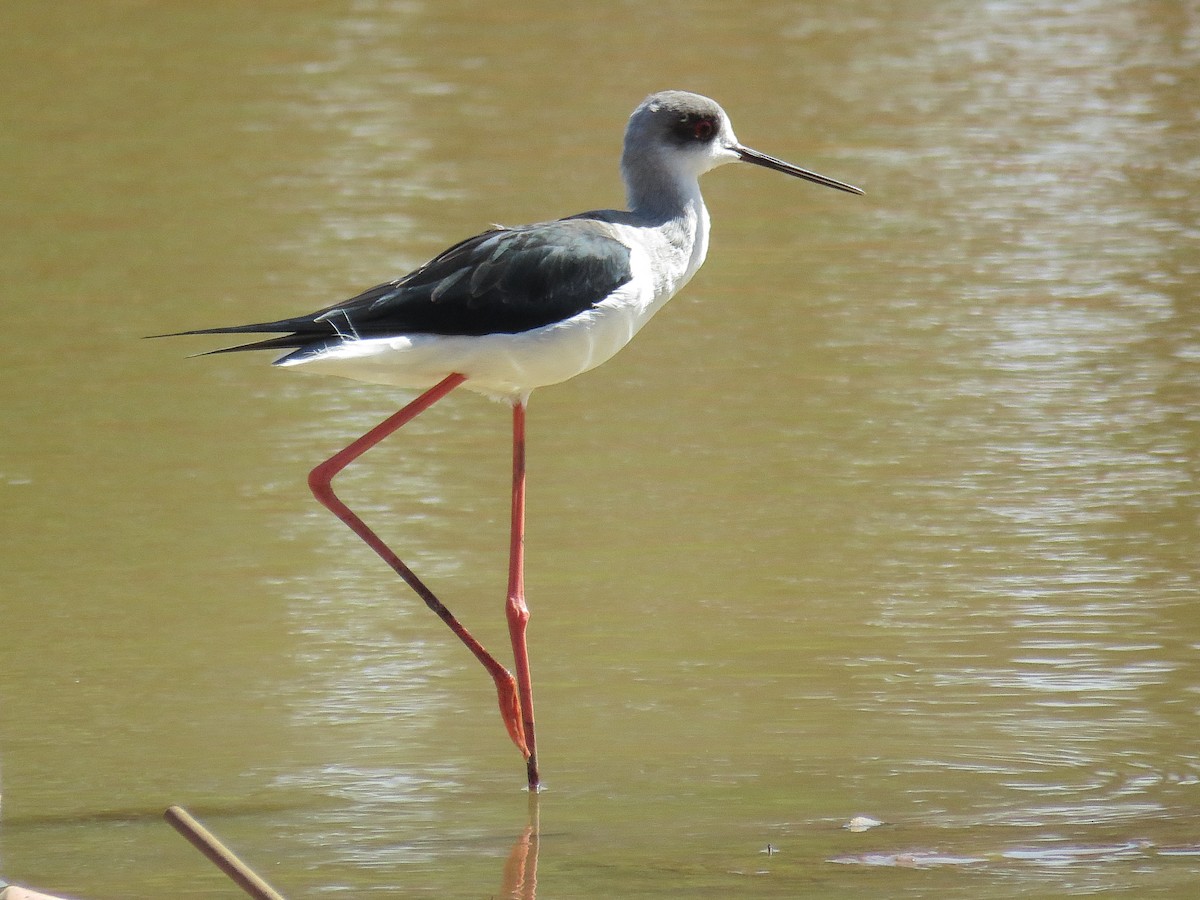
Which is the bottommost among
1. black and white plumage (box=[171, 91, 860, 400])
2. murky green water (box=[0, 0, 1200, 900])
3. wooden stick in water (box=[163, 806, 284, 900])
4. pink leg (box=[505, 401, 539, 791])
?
murky green water (box=[0, 0, 1200, 900])

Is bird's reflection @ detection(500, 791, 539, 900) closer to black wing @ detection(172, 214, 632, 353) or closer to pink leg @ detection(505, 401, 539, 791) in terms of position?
pink leg @ detection(505, 401, 539, 791)

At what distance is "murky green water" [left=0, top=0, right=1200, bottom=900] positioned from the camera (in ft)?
16.6

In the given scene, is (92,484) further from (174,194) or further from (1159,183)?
(1159,183)

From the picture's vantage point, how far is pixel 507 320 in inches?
203

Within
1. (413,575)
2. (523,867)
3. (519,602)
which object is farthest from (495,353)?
(523,867)


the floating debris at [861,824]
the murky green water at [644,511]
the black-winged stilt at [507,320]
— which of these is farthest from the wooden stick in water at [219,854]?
the floating debris at [861,824]

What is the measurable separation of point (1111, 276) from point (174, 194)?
17.1 ft

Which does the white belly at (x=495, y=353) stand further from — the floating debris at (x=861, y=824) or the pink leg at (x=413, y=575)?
the floating debris at (x=861, y=824)

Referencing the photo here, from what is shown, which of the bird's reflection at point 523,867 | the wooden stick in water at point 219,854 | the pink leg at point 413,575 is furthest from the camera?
the pink leg at point 413,575

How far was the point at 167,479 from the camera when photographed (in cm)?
782

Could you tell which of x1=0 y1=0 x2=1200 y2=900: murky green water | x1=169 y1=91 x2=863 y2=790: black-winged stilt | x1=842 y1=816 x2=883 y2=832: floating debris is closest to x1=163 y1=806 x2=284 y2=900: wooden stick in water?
x1=0 y1=0 x2=1200 y2=900: murky green water

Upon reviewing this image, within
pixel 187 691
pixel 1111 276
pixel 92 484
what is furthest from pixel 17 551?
pixel 1111 276

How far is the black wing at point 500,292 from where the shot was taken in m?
5.13

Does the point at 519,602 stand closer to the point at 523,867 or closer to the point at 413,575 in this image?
the point at 413,575
